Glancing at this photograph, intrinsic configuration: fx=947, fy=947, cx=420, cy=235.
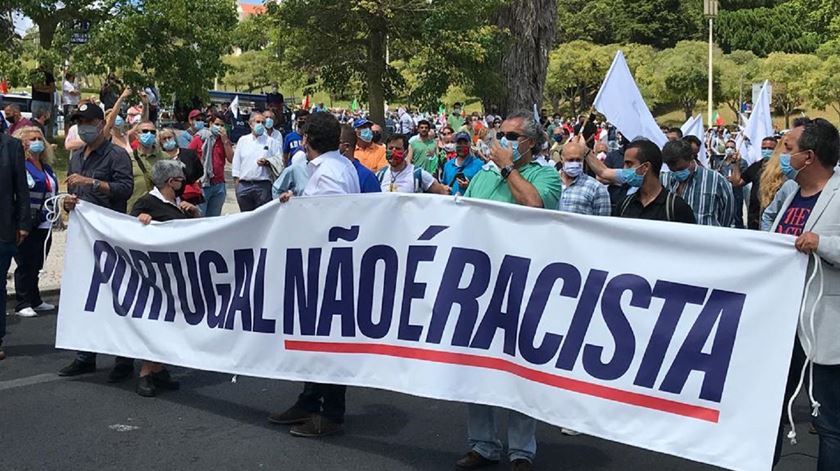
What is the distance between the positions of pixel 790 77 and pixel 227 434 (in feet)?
187

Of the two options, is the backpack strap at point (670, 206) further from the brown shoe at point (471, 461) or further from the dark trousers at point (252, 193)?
the dark trousers at point (252, 193)

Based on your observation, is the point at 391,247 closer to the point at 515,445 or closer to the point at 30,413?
the point at 515,445

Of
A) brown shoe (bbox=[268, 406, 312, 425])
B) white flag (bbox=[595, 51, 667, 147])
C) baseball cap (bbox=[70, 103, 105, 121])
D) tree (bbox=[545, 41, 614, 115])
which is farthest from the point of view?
tree (bbox=[545, 41, 614, 115])

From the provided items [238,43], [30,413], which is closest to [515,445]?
[30,413]

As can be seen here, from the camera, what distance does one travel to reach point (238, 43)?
2205 centimetres

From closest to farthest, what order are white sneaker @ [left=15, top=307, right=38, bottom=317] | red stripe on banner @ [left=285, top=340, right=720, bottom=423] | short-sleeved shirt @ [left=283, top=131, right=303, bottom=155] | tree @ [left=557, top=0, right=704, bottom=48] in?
red stripe on banner @ [left=285, top=340, right=720, bottom=423] → white sneaker @ [left=15, top=307, right=38, bottom=317] → short-sleeved shirt @ [left=283, top=131, right=303, bottom=155] → tree @ [left=557, top=0, right=704, bottom=48]

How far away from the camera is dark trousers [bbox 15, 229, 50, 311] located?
27.5ft

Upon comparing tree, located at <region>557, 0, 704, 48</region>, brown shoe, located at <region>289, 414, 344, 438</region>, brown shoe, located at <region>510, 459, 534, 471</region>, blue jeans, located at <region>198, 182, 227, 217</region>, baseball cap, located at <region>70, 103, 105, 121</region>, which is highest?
tree, located at <region>557, 0, 704, 48</region>

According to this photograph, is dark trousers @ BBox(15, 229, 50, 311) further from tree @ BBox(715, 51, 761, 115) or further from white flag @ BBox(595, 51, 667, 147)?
tree @ BBox(715, 51, 761, 115)

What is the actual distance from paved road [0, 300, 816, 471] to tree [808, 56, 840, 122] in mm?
52259

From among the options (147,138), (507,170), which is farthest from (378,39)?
(507,170)

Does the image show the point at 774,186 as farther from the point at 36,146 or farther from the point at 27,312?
the point at 27,312

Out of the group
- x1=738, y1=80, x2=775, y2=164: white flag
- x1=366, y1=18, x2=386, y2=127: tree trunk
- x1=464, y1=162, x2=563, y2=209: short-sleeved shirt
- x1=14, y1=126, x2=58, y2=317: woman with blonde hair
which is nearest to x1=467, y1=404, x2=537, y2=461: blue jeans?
x1=464, y1=162, x2=563, y2=209: short-sleeved shirt

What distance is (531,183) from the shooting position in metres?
4.82
